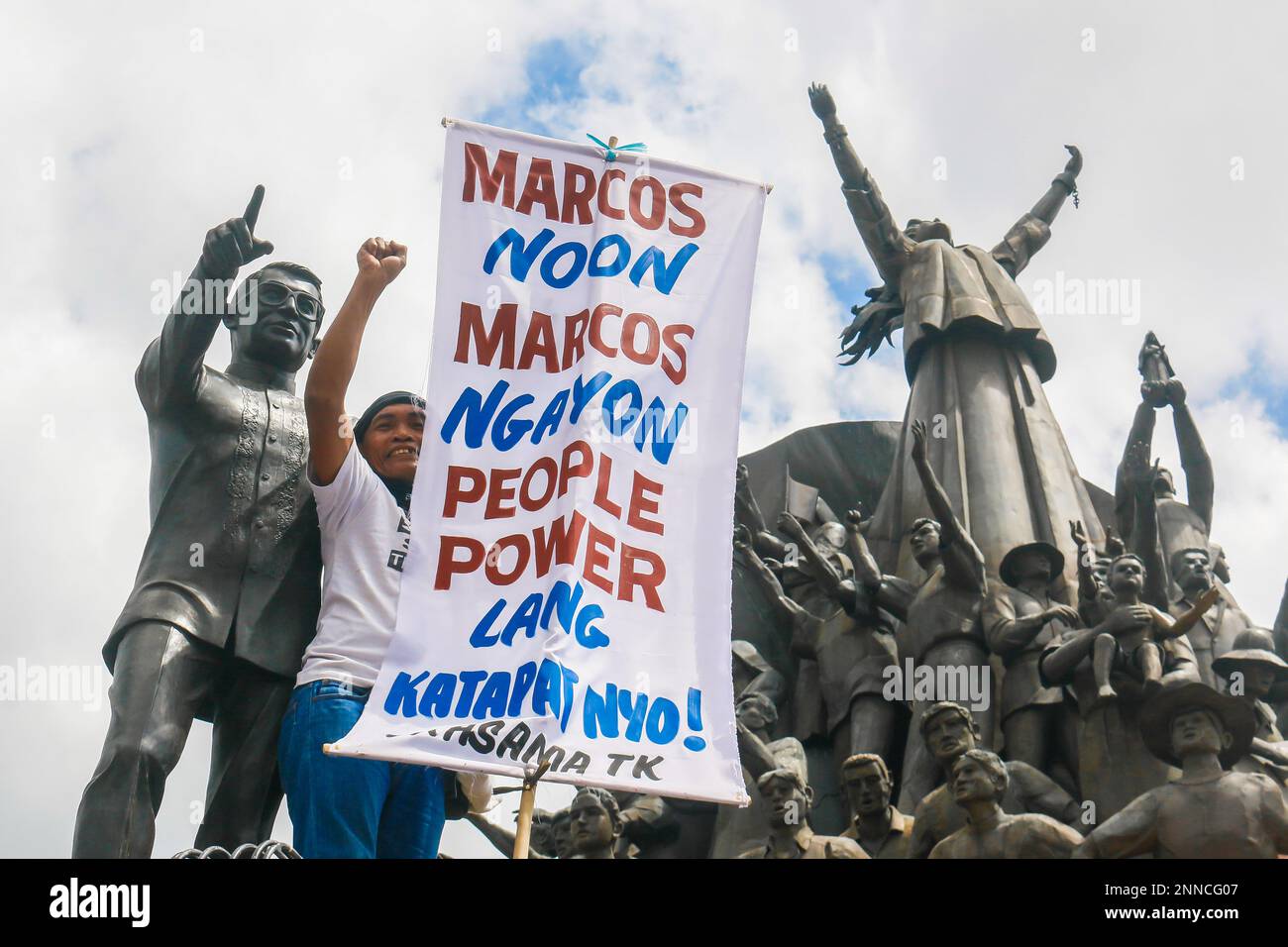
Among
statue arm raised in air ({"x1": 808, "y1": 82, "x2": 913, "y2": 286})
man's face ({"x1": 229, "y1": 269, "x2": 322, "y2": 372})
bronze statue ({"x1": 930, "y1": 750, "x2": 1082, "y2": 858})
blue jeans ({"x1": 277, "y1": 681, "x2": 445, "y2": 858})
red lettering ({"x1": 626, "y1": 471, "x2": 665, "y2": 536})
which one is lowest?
blue jeans ({"x1": 277, "y1": 681, "x2": 445, "y2": 858})

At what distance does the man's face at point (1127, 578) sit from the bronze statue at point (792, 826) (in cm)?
311

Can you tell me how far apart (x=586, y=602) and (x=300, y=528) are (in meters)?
2.01

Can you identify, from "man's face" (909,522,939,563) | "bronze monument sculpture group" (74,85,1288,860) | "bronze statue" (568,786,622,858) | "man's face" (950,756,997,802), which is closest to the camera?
"bronze monument sculpture group" (74,85,1288,860)

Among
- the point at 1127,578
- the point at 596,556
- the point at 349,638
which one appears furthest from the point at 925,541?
the point at 349,638

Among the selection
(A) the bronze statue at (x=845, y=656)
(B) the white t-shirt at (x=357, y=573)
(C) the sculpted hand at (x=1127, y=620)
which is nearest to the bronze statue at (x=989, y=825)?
(C) the sculpted hand at (x=1127, y=620)

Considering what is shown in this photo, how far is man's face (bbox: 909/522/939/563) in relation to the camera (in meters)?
16.7

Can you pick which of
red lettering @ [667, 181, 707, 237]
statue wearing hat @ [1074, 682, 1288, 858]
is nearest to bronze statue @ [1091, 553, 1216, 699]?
statue wearing hat @ [1074, 682, 1288, 858]

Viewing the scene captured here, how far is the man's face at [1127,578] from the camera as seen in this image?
48.3ft

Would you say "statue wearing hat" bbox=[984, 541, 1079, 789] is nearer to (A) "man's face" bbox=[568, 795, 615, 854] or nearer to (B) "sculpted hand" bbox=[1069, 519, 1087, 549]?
(B) "sculpted hand" bbox=[1069, 519, 1087, 549]

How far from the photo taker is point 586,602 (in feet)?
26.6

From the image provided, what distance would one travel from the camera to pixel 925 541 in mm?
16750

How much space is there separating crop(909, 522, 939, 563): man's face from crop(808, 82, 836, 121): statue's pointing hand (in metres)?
6.08
